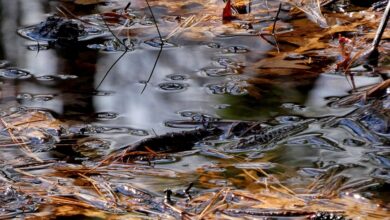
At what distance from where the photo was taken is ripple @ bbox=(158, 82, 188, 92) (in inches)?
113

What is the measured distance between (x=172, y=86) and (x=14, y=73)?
0.76 metres

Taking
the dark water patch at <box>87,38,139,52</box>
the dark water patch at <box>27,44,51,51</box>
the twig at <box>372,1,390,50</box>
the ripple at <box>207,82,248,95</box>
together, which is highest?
the twig at <box>372,1,390,50</box>

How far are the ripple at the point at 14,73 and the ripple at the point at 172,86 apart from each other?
624 mm

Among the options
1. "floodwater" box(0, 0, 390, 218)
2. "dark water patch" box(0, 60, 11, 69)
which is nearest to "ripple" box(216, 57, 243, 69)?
"floodwater" box(0, 0, 390, 218)

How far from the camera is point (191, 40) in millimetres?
3557

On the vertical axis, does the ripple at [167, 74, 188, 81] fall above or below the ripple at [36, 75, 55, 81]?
above

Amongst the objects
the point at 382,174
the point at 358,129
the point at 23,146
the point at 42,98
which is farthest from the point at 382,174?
the point at 42,98

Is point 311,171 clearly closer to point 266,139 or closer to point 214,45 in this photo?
point 266,139

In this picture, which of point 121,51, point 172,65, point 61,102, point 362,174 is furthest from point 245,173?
point 121,51

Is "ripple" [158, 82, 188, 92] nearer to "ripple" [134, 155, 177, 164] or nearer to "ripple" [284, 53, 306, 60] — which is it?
"ripple" [284, 53, 306, 60]

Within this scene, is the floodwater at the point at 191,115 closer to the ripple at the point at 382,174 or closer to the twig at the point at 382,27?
the ripple at the point at 382,174

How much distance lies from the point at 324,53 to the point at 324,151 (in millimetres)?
1172

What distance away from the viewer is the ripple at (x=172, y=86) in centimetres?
288

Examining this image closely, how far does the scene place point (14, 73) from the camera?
311 centimetres
